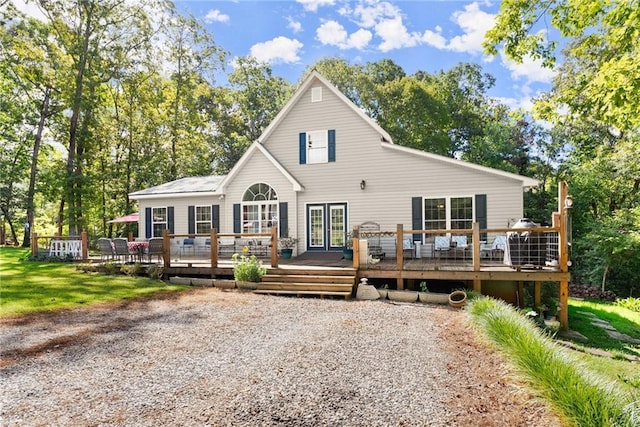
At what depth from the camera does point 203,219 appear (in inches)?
592

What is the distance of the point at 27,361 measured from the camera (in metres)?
4.52

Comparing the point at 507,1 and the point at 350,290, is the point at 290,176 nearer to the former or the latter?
the point at 350,290

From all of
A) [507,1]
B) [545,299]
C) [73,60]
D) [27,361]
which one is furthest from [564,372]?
[73,60]

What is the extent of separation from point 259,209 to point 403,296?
7223 millimetres

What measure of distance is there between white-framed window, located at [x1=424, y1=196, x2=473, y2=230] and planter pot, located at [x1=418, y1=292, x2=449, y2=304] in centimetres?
455

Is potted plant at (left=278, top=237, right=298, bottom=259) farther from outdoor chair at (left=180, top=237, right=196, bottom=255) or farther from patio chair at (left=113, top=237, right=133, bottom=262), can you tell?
patio chair at (left=113, top=237, right=133, bottom=262)

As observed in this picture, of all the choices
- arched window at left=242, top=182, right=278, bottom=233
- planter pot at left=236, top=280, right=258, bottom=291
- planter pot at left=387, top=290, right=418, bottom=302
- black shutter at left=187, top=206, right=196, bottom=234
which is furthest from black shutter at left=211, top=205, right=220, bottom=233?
planter pot at left=387, top=290, right=418, bottom=302

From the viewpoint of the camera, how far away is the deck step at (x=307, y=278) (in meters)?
9.08

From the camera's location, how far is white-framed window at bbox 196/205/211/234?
15.0 meters

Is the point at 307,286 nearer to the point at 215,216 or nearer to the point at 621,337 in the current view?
the point at 215,216

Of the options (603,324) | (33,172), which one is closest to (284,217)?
(603,324)

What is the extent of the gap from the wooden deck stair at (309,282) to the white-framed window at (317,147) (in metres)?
5.38

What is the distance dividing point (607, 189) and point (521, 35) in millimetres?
14153

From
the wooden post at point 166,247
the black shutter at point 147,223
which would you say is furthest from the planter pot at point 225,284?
the black shutter at point 147,223
